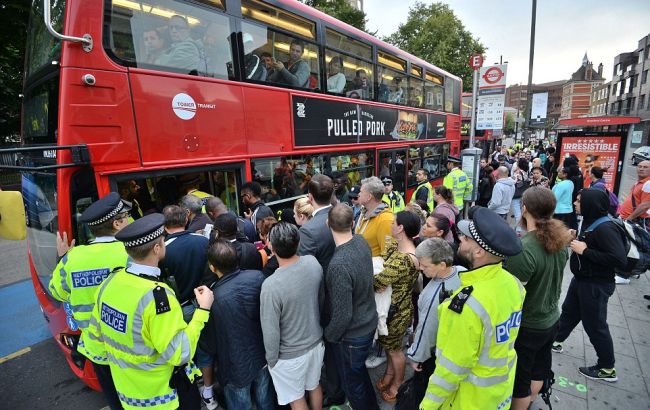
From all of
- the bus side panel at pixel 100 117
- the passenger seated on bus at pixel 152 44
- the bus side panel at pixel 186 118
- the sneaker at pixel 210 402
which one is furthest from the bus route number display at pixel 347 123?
the sneaker at pixel 210 402

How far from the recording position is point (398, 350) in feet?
10.0

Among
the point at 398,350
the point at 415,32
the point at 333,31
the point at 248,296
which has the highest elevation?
the point at 415,32

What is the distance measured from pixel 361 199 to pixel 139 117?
2.46 meters

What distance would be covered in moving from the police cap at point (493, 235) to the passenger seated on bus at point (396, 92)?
19.3 ft

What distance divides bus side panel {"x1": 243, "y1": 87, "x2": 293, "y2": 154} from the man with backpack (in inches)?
146

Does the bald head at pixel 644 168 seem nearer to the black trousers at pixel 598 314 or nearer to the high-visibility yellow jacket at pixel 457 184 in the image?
the high-visibility yellow jacket at pixel 457 184

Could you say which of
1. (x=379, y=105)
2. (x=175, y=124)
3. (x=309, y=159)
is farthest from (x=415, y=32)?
(x=175, y=124)

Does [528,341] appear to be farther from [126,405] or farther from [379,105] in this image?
[379,105]

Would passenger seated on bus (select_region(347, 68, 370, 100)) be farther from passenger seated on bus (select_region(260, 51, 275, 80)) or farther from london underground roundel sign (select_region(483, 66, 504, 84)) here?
london underground roundel sign (select_region(483, 66, 504, 84))

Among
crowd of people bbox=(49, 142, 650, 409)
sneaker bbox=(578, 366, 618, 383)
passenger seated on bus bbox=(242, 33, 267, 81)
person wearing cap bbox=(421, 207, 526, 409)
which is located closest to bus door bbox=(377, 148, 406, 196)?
passenger seated on bus bbox=(242, 33, 267, 81)

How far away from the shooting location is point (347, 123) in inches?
234

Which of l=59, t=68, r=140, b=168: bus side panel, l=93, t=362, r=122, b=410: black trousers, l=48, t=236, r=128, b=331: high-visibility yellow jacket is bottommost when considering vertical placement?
l=93, t=362, r=122, b=410: black trousers

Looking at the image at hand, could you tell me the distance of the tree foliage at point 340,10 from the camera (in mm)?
20612

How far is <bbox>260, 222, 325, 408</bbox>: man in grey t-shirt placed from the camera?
2.29 meters
